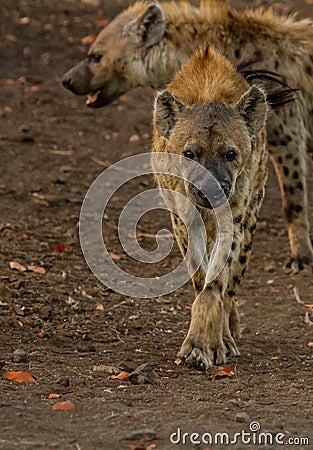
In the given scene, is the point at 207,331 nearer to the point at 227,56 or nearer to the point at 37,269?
the point at 37,269

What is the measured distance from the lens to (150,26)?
7598 millimetres

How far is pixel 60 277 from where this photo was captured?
637 cm

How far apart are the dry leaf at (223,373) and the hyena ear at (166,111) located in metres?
1.16

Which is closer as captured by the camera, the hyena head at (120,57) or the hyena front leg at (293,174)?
the hyena front leg at (293,174)

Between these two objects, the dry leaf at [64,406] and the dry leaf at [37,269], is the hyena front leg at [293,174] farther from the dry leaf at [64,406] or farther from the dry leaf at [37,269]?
the dry leaf at [64,406]

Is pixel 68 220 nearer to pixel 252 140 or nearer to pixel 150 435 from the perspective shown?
pixel 252 140

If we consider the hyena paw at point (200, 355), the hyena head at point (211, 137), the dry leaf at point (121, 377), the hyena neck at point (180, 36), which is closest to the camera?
the dry leaf at point (121, 377)

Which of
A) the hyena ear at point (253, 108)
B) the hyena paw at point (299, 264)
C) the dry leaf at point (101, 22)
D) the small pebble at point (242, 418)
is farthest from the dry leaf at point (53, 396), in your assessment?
the dry leaf at point (101, 22)

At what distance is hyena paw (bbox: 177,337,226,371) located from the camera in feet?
16.4

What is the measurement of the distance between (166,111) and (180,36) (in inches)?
96.2

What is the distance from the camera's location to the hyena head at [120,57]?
25.0 feet

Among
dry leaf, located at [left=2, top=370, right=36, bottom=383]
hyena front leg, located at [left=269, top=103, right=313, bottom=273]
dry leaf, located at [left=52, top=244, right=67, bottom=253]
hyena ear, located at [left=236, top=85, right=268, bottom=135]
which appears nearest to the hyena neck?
hyena front leg, located at [left=269, top=103, right=313, bottom=273]

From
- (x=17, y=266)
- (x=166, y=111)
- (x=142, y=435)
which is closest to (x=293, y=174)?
(x=17, y=266)

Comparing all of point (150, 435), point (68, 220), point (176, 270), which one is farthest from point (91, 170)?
point (150, 435)
